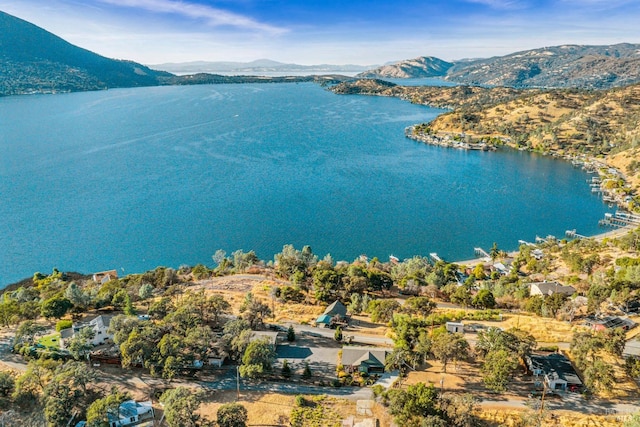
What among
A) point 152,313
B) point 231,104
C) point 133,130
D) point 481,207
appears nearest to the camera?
point 152,313

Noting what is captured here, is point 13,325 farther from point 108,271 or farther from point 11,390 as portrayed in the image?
point 108,271

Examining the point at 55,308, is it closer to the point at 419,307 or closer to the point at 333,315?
the point at 333,315

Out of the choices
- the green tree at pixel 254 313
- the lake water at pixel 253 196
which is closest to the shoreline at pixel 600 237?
the lake water at pixel 253 196

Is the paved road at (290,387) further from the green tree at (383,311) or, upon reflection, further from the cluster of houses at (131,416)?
the green tree at (383,311)

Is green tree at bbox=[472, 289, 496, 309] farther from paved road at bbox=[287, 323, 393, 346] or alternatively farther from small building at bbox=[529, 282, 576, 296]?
paved road at bbox=[287, 323, 393, 346]

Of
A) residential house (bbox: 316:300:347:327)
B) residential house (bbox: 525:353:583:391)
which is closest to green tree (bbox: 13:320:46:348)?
residential house (bbox: 316:300:347:327)

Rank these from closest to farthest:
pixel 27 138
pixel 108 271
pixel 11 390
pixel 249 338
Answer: pixel 11 390 < pixel 249 338 < pixel 108 271 < pixel 27 138

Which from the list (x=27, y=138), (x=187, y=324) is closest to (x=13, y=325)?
(x=187, y=324)
